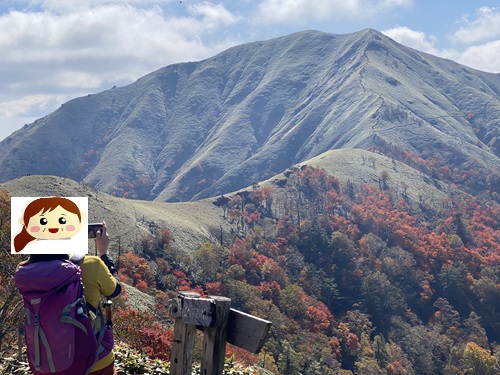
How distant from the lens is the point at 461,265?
107 metres

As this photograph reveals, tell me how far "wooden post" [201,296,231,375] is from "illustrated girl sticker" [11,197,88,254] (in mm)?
1810

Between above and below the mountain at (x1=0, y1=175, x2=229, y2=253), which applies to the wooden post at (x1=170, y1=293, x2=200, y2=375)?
above

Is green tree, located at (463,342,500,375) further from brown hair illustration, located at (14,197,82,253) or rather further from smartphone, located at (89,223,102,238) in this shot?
brown hair illustration, located at (14,197,82,253)

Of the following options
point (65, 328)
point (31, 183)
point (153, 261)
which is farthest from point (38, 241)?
point (31, 183)

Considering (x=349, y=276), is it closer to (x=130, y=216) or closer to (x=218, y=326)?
(x=130, y=216)

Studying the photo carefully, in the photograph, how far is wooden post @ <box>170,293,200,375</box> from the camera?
5832mm

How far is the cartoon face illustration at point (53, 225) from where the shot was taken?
4.79 meters

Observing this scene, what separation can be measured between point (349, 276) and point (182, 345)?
103246mm

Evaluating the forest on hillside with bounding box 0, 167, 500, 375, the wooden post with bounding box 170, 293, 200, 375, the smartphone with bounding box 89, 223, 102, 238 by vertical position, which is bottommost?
the forest on hillside with bounding box 0, 167, 500, 375

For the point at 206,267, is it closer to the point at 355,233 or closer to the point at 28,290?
the point at 355,233

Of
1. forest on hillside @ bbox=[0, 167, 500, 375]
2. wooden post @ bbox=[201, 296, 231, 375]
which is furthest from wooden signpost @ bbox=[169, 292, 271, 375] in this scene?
forest on hillside @ bbox=[0, 167, 500, 375]

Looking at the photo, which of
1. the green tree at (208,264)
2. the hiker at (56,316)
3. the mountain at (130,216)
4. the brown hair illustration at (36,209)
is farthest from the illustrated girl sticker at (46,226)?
the green tree at (208,264)

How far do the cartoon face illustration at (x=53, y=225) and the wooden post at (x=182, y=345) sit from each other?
1736mm

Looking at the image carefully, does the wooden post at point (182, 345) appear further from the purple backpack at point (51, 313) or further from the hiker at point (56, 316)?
the purple backpack at point (51, 313)
